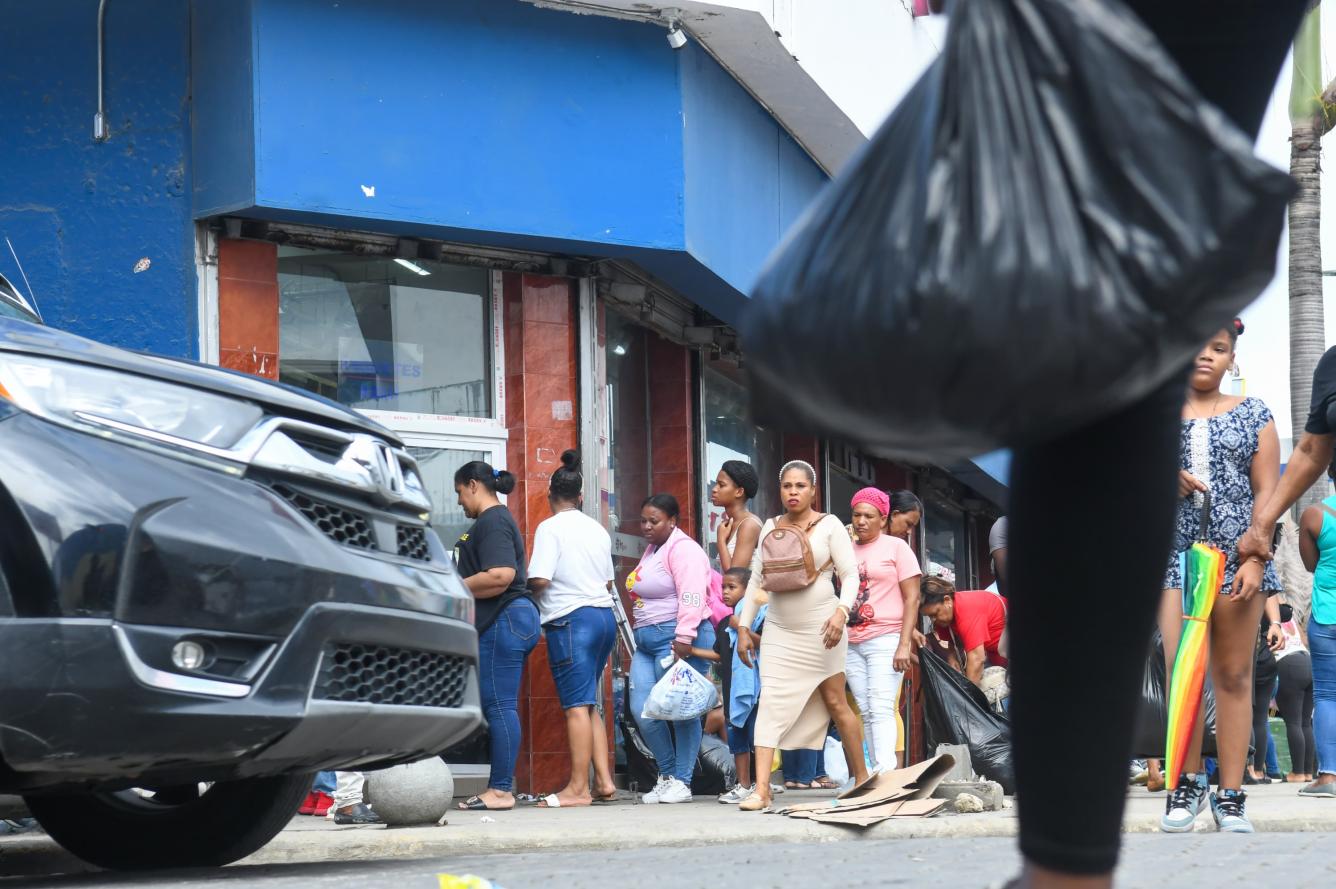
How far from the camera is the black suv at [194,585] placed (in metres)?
3.98

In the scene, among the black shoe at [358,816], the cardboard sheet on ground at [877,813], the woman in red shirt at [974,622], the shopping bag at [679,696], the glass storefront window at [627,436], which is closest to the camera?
the cardboard sheet on ground at [877,813]

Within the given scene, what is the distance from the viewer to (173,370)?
4.48 metres

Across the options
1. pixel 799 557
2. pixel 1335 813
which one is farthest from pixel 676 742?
pixel 1335 813

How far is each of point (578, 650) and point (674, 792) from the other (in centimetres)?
101

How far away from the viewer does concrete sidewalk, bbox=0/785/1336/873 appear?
5984mm

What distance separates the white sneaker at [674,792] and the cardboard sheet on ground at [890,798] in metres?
2.58

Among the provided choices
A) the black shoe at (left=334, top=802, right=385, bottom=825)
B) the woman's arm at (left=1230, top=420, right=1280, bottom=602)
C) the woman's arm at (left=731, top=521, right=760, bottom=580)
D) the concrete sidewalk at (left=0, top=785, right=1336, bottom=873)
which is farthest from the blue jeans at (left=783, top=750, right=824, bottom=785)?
the woman's arm at (left=1230, top=420, right=1280, bottom=602)

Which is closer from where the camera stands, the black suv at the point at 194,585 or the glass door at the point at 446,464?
the black suv at the point at 194,585

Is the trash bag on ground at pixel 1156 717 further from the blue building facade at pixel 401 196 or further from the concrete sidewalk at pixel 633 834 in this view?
the blue building facade at pixel 401 196

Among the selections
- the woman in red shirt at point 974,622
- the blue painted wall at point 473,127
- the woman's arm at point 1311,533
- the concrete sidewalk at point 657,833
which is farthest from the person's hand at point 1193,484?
the woman in red shirt at point 974,622

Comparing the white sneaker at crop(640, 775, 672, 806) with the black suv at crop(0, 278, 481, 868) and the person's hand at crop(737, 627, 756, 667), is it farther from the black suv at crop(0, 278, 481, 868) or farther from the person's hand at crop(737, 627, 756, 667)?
the black suv at crop(0, 278, 481, 868)

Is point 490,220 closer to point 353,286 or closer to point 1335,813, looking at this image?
point 353,286

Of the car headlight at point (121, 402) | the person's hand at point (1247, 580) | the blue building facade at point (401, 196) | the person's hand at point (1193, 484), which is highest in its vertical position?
the blue building facade at point (401, 196)

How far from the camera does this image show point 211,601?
4.12 metres
